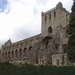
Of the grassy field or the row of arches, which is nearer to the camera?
the grassy field

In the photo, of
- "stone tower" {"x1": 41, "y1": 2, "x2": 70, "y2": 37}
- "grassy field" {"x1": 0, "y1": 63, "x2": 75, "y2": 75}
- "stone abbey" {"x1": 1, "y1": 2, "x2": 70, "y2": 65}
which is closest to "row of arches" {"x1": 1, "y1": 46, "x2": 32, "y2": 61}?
"stone abbey" {"x1": 1, "y1": 2, "x2": 70, "y2": 65}

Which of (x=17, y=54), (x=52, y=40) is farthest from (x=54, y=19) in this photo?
(x=17, y=54)

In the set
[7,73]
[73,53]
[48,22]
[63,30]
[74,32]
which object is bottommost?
[7,73]

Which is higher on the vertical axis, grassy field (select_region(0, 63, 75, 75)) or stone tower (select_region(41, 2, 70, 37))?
stone tower (select_region(41, 2, 70, 37))

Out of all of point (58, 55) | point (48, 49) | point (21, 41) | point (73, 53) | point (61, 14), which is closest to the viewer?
point (73, 53)

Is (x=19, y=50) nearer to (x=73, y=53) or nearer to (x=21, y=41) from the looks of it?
(x=21, y=41)

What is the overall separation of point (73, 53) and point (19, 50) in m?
48.1

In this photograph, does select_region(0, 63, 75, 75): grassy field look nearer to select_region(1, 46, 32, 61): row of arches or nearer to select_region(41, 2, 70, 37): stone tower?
select_region(41, 2, 70, 37): stone tower

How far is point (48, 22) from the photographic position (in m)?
52.0

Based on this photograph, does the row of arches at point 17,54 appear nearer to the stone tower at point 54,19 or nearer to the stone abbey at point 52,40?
the stone abbey at point 52,40

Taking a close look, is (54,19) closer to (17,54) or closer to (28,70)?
(17,54)

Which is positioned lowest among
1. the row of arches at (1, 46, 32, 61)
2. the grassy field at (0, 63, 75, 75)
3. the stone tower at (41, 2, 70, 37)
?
the grassy field at (0, 63, 75, 75)

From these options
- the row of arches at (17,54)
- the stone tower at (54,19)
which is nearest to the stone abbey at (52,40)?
the stone tower at (54,19)

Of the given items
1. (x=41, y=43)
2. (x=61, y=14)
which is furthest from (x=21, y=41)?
(x=61, y=14)
